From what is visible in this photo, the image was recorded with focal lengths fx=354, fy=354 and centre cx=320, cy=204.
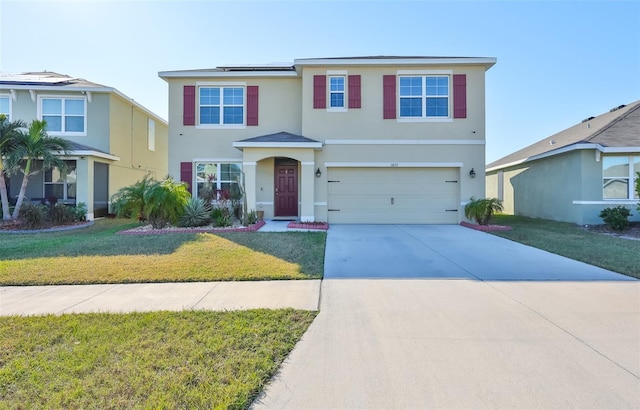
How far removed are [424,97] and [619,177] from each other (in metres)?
7.94

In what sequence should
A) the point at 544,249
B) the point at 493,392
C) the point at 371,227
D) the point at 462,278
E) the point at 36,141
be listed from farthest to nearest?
the point at 371,227, the point at 36,141, the point at 544,249, the point at 462,278, the point at 493,392

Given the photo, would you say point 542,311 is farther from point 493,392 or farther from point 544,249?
point 544,249

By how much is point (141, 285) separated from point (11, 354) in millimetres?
2321

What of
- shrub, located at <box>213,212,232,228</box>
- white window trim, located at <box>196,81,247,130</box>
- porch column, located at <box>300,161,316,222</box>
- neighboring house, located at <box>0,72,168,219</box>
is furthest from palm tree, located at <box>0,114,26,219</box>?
porch column, located at <box>300,161,316,222</box>

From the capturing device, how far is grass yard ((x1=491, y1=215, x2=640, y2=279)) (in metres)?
6.84

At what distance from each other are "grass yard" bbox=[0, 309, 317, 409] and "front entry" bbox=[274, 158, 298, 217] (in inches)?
399

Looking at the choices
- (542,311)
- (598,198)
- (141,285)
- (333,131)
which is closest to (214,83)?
(333,131)

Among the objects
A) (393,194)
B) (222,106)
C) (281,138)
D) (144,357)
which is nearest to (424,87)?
(393,194)

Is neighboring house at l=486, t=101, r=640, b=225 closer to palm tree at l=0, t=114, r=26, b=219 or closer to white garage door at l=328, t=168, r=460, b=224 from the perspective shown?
white garage door at l=328, t=168, r=460, b=224

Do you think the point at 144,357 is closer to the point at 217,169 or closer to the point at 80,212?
the point at 217,169

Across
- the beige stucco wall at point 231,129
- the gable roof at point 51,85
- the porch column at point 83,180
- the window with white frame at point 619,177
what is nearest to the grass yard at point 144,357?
the beige stucco wall at point 231,129

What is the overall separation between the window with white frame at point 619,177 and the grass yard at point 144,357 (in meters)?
14.4

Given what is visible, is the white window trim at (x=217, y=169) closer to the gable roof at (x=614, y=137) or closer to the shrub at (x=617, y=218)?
the gable roof at (x=614, y=137)

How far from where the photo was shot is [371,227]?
12695 mm
